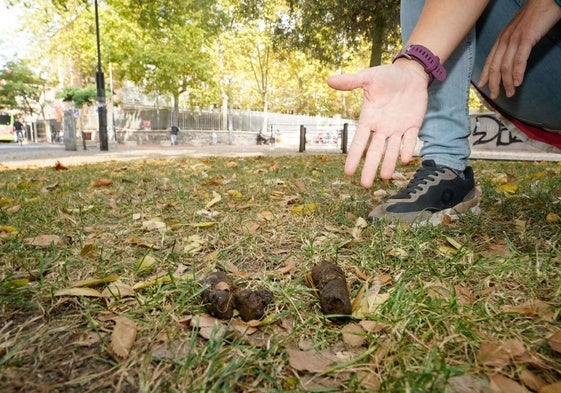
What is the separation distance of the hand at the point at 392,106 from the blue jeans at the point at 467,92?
0.74 m

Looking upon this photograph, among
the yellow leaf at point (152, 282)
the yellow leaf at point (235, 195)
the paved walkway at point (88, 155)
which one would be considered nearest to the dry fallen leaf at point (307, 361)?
the yellow leaf at point (152, 282)

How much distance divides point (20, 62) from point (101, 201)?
44.0 meters

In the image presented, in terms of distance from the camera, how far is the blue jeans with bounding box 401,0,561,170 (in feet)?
5.85

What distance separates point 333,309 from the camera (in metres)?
1.01

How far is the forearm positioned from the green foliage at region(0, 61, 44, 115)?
44.2m

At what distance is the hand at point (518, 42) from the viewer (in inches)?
58.9

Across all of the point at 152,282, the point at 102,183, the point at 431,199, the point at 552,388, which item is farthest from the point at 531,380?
the point at 102,183

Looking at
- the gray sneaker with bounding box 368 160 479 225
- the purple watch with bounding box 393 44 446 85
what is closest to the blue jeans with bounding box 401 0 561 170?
the gray sneaker with bounding box 368 160 479 225

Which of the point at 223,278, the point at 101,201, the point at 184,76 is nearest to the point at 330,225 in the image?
the point at 223,278

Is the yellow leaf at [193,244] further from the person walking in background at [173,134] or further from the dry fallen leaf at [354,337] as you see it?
the person walking in background at [173,134]

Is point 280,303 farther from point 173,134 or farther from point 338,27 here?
point 173,134

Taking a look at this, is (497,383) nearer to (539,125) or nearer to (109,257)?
(109,257)

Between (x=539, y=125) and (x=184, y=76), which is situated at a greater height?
(x=184, y=76)

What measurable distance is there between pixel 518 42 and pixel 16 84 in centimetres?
4546
